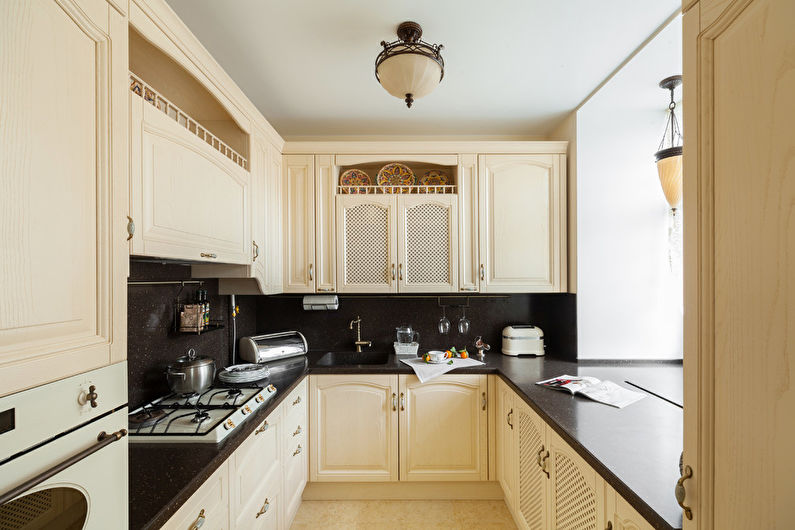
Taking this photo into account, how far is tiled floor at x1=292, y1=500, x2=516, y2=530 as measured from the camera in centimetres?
218

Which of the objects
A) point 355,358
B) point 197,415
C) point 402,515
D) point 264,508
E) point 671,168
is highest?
point 671,168

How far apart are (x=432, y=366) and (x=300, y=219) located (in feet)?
4.39

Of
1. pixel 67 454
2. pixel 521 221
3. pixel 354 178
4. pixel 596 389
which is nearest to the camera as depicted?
pixel 67 454

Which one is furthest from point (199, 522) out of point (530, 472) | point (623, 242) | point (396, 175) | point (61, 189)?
point (623, 242)

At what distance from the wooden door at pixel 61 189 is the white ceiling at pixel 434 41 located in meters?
0.86

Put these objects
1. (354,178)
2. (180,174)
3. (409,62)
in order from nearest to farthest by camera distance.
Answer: (180,174) → (409,62) → (354,178)

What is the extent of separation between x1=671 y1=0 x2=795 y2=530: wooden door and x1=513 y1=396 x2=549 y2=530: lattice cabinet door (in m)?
1.08

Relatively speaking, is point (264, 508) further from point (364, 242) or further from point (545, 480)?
point (364, 242)

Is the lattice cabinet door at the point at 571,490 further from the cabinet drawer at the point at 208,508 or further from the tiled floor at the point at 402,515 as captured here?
the cabinet drawer at the point at 208,508

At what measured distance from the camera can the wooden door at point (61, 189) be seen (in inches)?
A: 24.5

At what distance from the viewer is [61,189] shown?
0.71 m

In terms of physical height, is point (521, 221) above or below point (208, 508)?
above

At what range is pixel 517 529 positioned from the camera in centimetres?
215

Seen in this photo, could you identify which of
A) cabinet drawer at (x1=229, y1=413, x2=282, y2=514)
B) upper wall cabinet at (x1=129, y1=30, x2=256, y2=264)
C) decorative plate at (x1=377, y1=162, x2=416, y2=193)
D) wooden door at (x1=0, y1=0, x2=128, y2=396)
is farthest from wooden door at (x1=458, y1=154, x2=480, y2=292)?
wooden door at (x1=0, y1=0, x2=128, y2=396)
